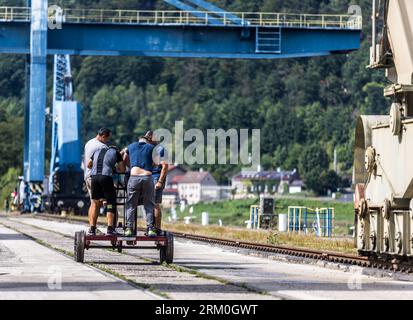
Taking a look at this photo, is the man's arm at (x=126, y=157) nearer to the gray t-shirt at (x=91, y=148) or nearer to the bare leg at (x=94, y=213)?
the gray t-shirt at (x=91, y=148)

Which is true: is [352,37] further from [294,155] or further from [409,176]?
[294,155]

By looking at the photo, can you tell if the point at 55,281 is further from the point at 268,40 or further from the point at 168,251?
the point at 268,40

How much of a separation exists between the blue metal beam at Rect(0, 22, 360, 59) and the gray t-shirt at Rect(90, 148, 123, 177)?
43572 mm

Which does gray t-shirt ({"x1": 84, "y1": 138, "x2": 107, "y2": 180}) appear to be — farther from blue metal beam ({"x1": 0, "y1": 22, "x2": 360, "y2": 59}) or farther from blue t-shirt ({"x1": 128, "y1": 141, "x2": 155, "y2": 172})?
blue metal beam ({"x1": 0, "y1": 22, "x2": 360, "y2": 59})

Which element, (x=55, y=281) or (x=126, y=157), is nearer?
(x=55, y=281)

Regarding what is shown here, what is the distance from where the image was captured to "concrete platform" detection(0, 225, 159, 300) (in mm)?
12225

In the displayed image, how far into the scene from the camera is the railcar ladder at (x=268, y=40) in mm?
61500

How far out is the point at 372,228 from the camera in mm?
19047

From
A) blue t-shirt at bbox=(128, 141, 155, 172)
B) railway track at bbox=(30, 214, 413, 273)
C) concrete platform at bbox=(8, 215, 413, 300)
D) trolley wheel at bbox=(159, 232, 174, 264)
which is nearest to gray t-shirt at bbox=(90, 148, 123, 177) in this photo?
blue t-shirt at bbox=(128, 141, 155, 172)

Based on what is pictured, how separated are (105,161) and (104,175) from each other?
0.67ft

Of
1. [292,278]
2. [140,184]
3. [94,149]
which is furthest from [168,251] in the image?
[292,278]

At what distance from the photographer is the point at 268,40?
6188cm

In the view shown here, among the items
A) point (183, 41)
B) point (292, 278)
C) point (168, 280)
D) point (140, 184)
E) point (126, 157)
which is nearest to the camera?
point (168, 280)

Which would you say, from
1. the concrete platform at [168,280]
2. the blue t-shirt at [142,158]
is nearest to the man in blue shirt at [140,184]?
the blue t-shirt at [142,158]
